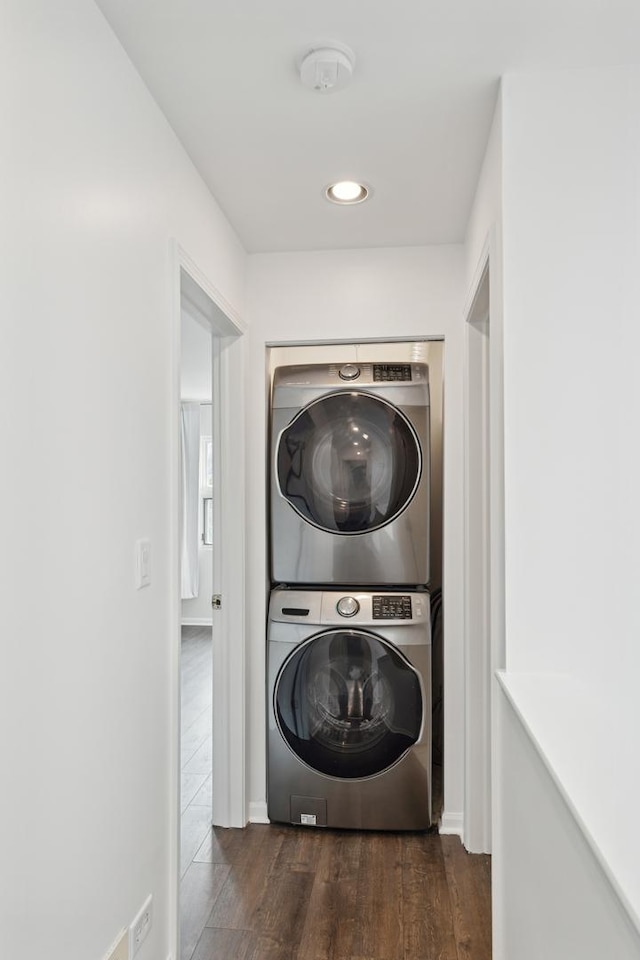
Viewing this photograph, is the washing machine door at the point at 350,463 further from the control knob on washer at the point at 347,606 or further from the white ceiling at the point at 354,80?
the white ceiling at the point at 354,80

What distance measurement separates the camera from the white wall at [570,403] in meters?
1.53

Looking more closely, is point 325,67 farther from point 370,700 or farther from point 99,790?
point 370,700

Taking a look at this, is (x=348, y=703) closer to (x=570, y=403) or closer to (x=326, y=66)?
(x=570, y=403)

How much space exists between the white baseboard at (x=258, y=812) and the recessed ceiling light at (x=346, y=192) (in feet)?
7.92

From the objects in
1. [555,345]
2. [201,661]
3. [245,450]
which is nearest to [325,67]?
[555,345]

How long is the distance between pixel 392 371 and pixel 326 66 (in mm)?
1305

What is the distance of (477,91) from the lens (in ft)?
5.38

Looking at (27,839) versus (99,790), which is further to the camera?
(99,790)

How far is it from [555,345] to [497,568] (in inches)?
22.5

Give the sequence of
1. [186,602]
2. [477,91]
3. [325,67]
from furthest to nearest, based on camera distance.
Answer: [186,602] → [477,91] → [325,67]

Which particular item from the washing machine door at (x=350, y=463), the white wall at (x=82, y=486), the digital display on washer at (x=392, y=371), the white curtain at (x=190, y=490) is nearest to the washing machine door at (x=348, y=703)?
the washing machine door at (x=350, y=463)

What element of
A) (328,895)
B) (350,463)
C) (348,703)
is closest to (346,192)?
(350,463)

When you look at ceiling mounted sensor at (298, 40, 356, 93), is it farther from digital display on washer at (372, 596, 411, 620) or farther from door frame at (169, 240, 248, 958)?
digital display on washer at (372, 596, 411, 620)

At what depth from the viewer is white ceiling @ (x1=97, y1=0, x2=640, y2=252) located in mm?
1365
